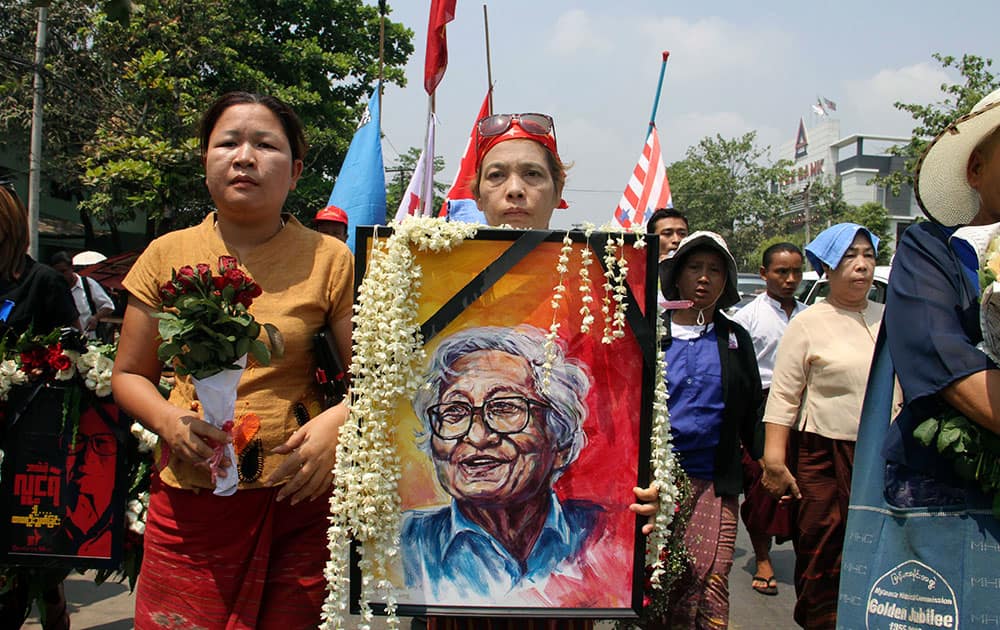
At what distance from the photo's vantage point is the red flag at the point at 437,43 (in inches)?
297

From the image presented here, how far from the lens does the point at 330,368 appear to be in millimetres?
2309

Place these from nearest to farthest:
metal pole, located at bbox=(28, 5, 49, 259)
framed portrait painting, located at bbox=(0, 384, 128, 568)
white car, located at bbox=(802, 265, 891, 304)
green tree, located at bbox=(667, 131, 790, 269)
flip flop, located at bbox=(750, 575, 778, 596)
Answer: framed portrait painting, located at bbox=(0, 384, 128, 568) → flip flop, located at bbox=(750, 575, 778, 596) → white car, located at bbox=(802, 265, 891, 304) → metal pole, located at bbox=(28, 5, 49, 259) → green tree, located at bbox=(667, 131, 790, 269)

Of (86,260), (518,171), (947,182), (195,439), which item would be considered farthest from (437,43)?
(86,260)

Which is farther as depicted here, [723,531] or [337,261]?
[723,531]

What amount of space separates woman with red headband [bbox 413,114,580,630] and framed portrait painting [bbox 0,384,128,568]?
1.79 meters

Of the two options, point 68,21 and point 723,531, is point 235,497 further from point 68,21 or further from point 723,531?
point 68,21

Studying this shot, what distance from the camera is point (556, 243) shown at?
211cm

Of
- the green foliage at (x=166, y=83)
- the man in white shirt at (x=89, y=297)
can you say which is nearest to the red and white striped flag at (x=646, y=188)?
the man in white shirt at (x=89, y=297)

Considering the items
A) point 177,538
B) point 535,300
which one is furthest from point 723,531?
point 177,538

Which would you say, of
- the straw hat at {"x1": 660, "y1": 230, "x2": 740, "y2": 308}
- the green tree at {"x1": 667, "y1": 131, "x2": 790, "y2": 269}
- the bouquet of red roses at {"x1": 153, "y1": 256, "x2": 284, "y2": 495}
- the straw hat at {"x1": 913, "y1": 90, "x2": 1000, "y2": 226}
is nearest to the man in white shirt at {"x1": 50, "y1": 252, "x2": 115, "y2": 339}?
the straw hat at {"x1": 660, "y1": 230, "x2": 740, "y2": 308}

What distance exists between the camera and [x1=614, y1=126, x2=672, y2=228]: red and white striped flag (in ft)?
26.6

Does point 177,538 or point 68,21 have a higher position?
point 68,21

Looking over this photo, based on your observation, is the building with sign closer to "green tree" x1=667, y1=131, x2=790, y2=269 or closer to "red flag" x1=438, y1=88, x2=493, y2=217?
"green tree" x1=667, y1=131, x2=790, y2=269

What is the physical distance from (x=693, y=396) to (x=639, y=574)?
6.07 feet
